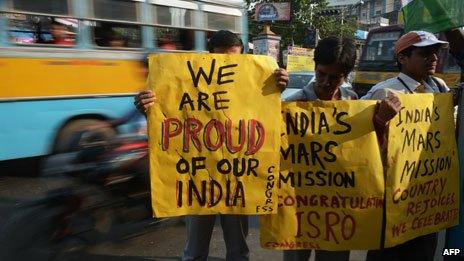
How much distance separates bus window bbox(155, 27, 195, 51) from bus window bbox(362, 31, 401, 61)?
6062 mm

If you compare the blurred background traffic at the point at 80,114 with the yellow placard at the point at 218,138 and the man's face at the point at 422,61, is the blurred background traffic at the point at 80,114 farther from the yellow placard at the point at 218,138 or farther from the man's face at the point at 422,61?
the yellow placard at the point at 218,138

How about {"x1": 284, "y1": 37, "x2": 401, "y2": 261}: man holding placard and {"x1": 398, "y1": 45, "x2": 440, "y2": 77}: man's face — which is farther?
{"x1": 398, "y1": 45, "x2": 440, "y2": 77}: man's face

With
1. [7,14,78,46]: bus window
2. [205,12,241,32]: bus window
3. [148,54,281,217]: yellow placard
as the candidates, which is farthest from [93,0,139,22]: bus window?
[148,54,281,217]: yellow placard

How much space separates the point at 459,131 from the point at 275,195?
122cm

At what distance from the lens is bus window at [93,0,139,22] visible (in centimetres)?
595

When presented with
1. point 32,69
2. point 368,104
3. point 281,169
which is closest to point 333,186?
point 281,169

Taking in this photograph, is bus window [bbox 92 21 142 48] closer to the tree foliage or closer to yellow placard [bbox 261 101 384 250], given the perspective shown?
yellow placard [bbox 261 101 384 250]

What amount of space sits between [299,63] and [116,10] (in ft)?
57.8

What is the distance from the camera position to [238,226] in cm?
256

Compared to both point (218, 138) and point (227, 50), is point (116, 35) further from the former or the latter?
point (218, 138)

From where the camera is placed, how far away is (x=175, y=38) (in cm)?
707

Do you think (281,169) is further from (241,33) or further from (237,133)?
(241,33)

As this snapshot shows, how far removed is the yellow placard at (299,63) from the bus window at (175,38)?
48.4 ft

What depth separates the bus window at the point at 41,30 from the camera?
5160 mm
